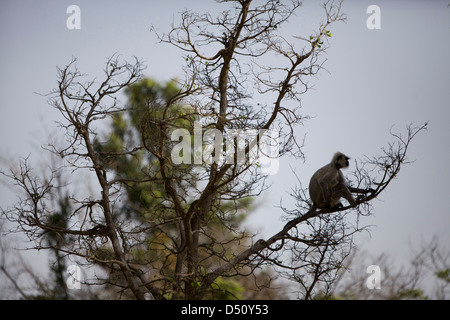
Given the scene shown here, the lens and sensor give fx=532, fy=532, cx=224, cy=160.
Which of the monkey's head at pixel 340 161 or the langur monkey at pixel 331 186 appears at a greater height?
the monkey's head at pixel 340 161

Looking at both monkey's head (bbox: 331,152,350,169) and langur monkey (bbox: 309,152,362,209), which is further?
monkey's head (bbox: 331,152,350,169)

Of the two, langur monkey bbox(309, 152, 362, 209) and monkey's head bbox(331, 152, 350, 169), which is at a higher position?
monkey's head bbox(331, 152, 350, 169)

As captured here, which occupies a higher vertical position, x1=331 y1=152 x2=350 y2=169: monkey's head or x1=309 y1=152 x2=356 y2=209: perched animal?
x1=331 y1=152 x2=350 y2=169: monkey's head

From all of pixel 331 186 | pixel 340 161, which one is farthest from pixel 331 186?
pixel 340 161

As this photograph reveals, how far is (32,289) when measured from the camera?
2020 cm

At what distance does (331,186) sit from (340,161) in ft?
2.58

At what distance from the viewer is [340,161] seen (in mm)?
9938

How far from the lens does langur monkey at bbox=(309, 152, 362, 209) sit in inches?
353

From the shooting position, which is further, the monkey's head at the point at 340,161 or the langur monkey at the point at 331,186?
the monkey's head at the point at 340,161

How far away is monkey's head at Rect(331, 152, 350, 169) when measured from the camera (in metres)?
9.91

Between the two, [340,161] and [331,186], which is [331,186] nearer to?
[331,186]

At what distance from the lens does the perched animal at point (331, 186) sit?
8984 millimetres

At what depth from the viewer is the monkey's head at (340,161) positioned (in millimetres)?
9906
